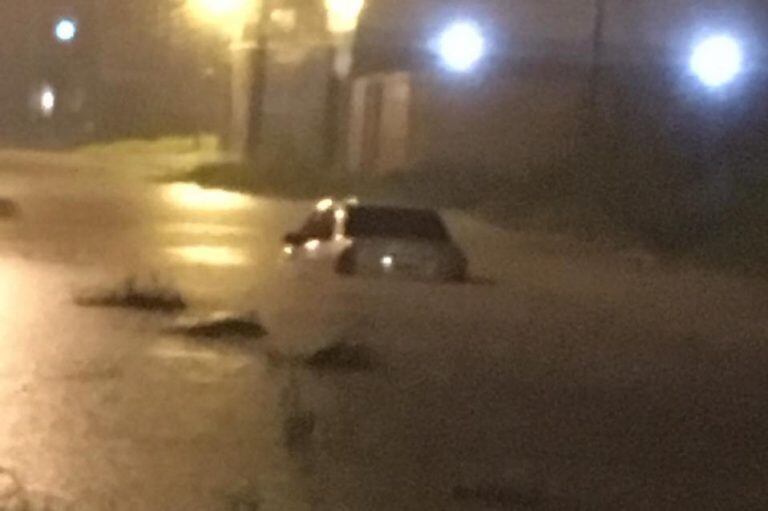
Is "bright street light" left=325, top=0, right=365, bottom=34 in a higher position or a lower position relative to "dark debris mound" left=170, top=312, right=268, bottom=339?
higher

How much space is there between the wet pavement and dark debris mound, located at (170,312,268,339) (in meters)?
0.19

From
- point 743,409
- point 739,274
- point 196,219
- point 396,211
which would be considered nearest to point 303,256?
point 396,211

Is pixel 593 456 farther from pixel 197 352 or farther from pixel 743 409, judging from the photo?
pixel 197 352

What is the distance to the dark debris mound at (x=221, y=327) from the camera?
1836 centimetres

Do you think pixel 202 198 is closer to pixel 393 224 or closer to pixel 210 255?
pixel 210 255

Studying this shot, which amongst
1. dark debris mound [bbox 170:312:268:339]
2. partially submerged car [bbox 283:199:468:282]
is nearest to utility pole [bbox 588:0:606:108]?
partially submerged car [bbox 283:199:468:282]

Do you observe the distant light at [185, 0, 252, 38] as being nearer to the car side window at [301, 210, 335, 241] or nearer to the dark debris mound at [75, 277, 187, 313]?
the car side window at [301, 210, 335, 241]

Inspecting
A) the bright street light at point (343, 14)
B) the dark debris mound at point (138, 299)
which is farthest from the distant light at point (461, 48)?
the dark debris mound at point (138, 299)

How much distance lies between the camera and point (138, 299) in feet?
68.8

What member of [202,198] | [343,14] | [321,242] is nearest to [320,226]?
[321,242]

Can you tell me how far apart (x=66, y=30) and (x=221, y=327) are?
6022cm

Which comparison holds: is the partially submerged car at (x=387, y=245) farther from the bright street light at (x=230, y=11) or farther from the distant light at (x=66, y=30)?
the distant light at (x=66, y=30)

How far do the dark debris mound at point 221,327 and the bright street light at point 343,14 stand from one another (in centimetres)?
2721

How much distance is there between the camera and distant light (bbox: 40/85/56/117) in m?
78.1
